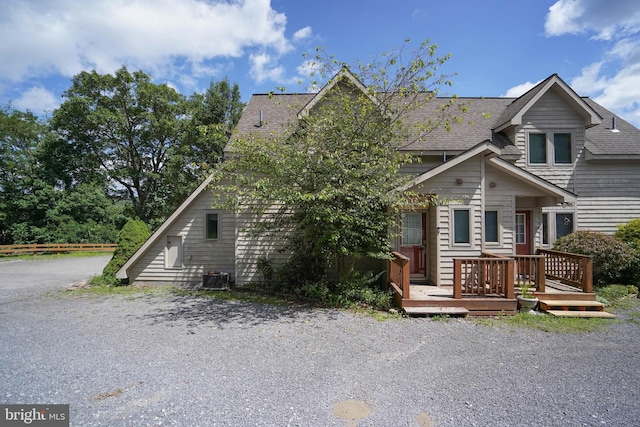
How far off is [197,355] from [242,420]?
2.02 metres

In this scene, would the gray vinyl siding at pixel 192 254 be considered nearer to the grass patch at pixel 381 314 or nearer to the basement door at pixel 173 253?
the basement door at pixel 173 253

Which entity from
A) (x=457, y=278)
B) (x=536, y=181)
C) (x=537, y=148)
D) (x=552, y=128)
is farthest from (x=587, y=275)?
(x=552, y=128)

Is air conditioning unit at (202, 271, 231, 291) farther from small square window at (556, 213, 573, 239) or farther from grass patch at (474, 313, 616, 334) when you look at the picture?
small square window at (556, 213, 573, 239)

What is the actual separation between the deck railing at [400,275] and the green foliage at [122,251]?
31.1 feet

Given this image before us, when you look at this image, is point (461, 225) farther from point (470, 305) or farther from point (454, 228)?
point (470, 305)

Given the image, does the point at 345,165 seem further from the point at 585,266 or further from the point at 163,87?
the point at 163,87

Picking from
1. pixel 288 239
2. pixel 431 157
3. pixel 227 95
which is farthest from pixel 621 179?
pixel 227 95

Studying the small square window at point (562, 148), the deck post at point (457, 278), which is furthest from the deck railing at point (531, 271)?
the small square window at point (562, 148)

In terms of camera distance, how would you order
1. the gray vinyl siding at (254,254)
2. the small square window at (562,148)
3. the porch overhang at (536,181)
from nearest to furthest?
1. the porch overhang at (536,181)
2. the gray vinyl siding at (254,254)
3. the small square window at (562,148)

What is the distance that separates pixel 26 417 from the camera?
Answer: 333 centimetres

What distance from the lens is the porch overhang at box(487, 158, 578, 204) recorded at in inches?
320

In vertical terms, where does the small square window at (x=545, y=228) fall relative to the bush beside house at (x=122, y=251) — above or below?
above

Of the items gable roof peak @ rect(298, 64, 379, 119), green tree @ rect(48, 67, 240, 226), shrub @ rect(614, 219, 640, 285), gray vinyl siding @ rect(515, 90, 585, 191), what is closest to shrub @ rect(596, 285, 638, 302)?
shrub @ rect(614, 219, 640, 285)

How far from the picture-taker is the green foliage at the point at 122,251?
1058 centimetres
